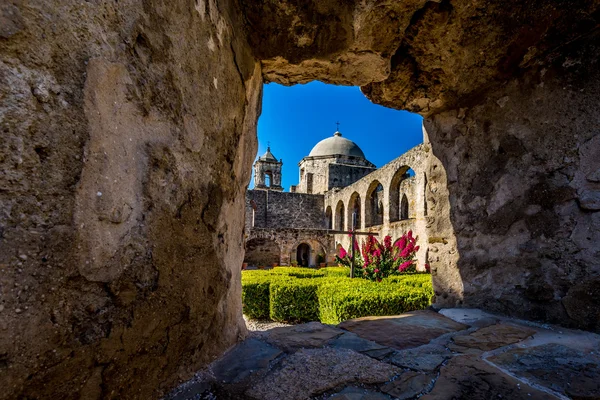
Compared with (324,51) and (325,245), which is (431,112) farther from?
(325,245)

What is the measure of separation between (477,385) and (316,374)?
551 millimetres

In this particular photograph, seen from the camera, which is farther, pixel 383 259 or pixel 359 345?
pixel 383 259

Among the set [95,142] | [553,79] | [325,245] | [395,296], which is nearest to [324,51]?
[95,142]

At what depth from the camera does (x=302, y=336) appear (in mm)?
1600

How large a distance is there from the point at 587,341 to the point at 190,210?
188cm

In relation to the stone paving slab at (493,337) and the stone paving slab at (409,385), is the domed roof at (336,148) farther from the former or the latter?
the stone paving slab at (409,385)

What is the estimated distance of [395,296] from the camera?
405 centimetres

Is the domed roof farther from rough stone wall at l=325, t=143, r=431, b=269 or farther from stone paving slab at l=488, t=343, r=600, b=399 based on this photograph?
stone paving slab at l=488, t=343, r=600, b=399

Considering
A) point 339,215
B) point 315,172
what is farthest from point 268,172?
point 339,215

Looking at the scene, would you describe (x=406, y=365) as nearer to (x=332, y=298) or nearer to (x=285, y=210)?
(x=332, y=298)

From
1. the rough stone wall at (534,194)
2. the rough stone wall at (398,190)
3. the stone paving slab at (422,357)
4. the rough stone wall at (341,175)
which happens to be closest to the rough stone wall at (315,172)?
the rough stone wall at (341,175)

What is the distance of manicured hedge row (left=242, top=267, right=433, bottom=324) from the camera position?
402 centimetres

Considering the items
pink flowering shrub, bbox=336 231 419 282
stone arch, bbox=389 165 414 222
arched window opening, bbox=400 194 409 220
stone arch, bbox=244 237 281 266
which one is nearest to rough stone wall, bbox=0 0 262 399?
pink flowering shrub, bbox=336 231 419 282

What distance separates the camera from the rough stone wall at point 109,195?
0.62m
